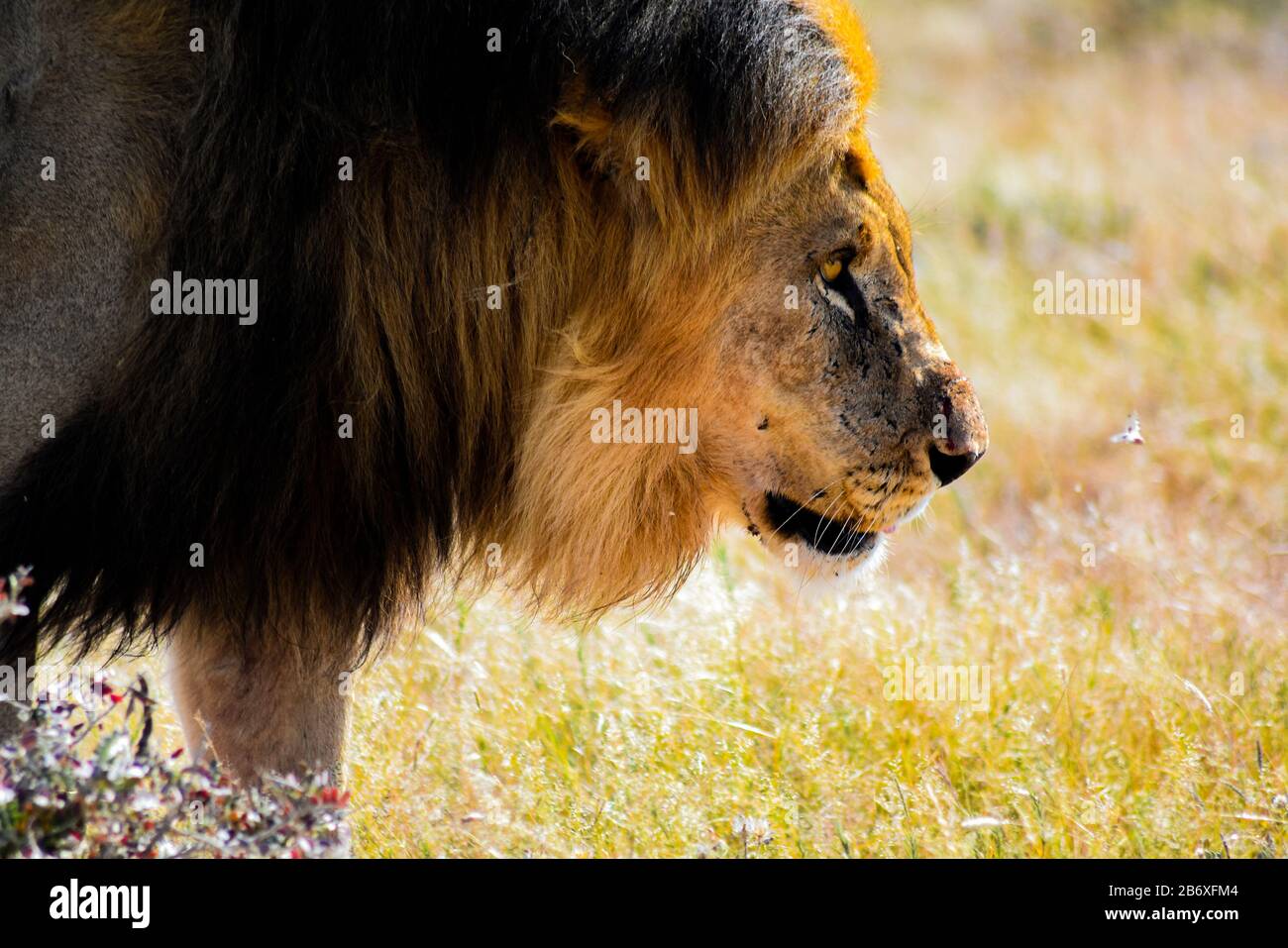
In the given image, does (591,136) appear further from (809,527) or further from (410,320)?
(809,527)

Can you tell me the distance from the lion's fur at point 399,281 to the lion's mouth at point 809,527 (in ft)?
0.63

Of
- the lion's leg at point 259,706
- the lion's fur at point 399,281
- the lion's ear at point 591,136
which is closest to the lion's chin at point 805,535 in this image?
the lion's fur at point 399,281

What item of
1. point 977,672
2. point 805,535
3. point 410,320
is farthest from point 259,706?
point 977,672

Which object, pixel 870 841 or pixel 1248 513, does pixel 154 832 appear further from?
pixel 1248 513

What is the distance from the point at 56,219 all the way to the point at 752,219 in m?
1.31

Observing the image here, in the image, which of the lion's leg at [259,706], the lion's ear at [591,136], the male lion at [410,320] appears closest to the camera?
the male lion at [410,320]

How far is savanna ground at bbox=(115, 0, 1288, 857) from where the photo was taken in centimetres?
378

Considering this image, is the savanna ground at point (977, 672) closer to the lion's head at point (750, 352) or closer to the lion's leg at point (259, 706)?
the lion's leg at point (259, 706)

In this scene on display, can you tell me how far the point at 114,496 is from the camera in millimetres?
3100

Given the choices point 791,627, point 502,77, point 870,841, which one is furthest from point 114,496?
point 791,627

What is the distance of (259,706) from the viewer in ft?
11.4

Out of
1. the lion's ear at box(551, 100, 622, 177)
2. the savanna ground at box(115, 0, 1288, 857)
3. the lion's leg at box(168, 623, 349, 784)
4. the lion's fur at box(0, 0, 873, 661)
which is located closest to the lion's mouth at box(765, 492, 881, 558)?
the lion's fur at box(0, 0, 873, 661)

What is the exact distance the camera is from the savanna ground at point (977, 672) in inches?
149

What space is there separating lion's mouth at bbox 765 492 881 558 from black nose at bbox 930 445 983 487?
7.8 inches
